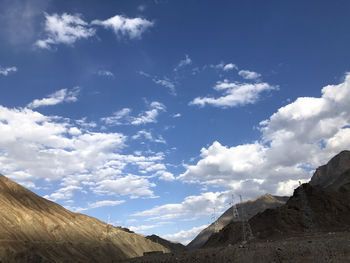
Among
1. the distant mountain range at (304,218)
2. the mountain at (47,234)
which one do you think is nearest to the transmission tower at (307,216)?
→ the distant mountain range at (304,218)

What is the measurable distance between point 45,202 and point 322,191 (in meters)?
→ 95.7

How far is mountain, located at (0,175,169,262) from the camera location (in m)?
73.1

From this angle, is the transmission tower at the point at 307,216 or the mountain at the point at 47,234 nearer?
the mountain at the point at 47,234

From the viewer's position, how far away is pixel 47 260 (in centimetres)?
7281

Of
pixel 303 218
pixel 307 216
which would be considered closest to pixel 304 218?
pixel 303 218

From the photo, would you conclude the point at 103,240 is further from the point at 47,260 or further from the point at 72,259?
the point at 47,260

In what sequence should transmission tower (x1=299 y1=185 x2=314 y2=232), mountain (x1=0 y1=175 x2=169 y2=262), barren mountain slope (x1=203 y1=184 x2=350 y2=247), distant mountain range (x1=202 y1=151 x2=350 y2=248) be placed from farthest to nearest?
distant mountain range (x1=202 y1=151 x2=350 y2=248) < barren mountain slope (x1=203 y1=184 x2=350 y2=247) < transmission tower (x1=299 y1=185 x2=314 y2=232) < mountain (x1=0 y1=175 x2=169 y2=262)

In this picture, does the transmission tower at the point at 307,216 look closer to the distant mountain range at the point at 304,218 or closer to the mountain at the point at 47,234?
the distant mountain range at the point at 304,218

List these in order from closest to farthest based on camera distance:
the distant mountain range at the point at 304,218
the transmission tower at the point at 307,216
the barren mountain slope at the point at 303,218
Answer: the transmission tower at the point at 307,216 → the barren mountain slope at the point at 303,218 → the distant mountain range at the point at 304,218

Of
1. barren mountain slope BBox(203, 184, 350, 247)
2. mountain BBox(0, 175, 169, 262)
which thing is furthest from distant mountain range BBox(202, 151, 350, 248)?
mountain BBox(0, 175, 169, 262)

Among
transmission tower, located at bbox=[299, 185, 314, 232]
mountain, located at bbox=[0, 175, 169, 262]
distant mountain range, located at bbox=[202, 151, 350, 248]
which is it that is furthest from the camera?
distant mountain range, located at bbox=[202, 151, 350, 248]

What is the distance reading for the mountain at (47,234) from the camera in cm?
7306

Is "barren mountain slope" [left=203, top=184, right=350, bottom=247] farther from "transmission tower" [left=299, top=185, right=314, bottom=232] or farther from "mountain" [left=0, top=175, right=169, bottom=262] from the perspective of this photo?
"mountain" [left=0, top=175, right=169, bottom=262]

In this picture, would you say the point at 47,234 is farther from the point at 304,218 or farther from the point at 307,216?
the point at 307,216
